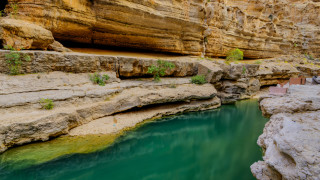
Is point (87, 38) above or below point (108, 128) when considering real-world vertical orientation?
above

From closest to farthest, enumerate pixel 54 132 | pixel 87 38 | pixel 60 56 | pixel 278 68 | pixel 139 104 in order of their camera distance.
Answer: pixel 54 132 < pixel 60 56 < pixel 139 104 < pixel 87 38 < pixel 278 68

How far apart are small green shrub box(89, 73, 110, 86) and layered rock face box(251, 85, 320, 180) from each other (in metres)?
8.36

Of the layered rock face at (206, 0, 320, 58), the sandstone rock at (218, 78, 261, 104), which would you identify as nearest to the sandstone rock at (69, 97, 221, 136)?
the sandstone rock at (218, 78, 261, 104)

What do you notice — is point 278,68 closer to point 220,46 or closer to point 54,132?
point 220,46

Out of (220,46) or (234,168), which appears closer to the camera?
(234,168)

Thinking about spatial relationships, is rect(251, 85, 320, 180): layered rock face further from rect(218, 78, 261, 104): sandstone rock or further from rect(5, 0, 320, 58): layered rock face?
rect(5, 0, 320, 58): layered rock face

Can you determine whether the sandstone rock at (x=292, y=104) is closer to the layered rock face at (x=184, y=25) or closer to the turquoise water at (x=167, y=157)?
the turquoise water at (x=167, y=157)

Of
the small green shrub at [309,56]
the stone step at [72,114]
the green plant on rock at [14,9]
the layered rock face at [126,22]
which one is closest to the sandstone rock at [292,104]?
the stone step at [72,114]

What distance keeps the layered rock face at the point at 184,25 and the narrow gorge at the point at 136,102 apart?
0.36 ft

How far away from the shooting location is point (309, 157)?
224 centimetres

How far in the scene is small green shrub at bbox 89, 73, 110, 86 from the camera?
9219mm

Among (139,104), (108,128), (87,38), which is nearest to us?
(108,128)

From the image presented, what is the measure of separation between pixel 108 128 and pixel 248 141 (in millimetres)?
6940

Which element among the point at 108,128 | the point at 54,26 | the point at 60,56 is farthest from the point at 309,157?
the point at 54,26
